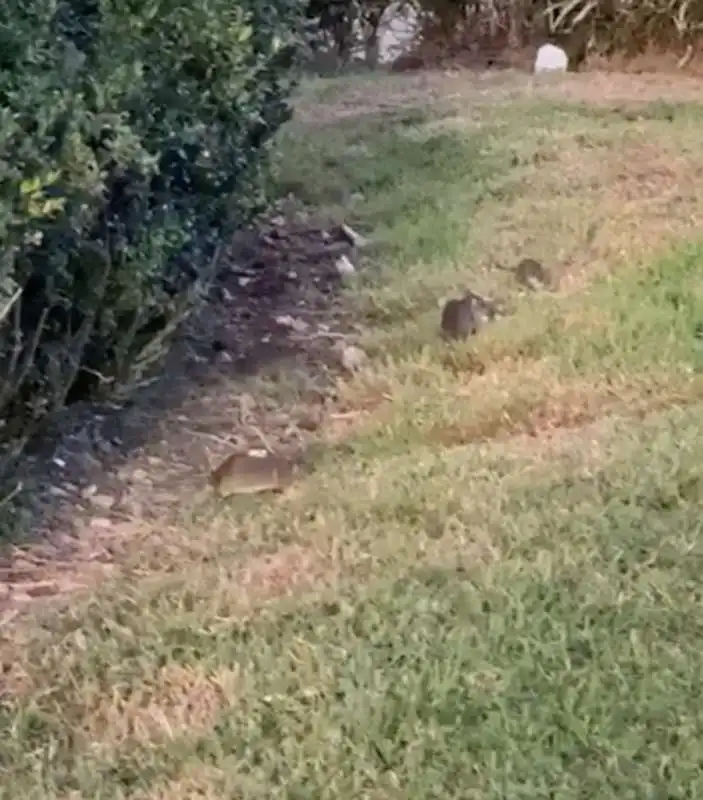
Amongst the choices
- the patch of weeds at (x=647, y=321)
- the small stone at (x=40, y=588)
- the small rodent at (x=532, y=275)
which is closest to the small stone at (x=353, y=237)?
the small rodent at (x=532, y=275)

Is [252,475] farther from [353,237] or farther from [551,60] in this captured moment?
[551,60]

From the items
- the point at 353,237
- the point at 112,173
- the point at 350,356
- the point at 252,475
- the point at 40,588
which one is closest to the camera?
the point at 40,588

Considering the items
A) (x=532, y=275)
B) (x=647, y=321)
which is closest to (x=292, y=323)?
(x=532, y=275)

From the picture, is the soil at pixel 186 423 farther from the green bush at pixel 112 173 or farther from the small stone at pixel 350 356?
the green bush at pixel 112 173

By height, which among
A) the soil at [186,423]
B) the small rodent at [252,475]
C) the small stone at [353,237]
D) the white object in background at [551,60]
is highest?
the white object in background at [551,60]

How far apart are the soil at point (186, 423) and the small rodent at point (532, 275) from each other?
21.2 inches

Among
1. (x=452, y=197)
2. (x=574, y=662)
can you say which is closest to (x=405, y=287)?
(x=452, y=197)

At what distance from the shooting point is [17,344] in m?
2.77

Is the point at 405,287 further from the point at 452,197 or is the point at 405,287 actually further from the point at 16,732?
the point at 16,732

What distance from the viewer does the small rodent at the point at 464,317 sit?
400cm

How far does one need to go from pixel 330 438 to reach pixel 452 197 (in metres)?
2.26

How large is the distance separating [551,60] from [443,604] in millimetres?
7269

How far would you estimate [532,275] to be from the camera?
439cm

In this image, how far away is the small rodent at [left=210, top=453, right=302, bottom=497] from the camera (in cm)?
308
